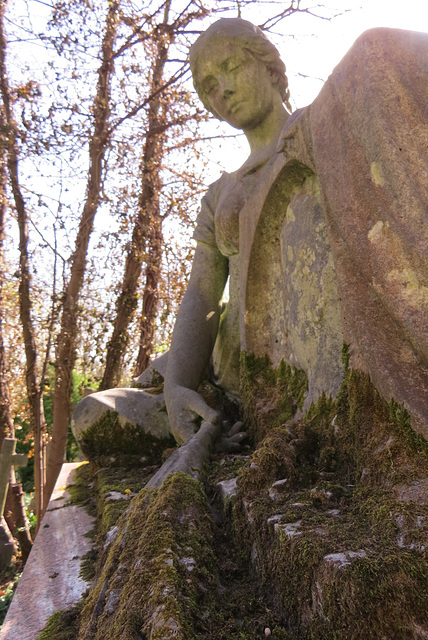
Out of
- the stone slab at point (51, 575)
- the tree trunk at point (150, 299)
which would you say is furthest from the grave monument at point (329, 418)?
the tree trunk at point (150, 299)

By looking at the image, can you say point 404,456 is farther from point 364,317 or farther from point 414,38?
point 414,38

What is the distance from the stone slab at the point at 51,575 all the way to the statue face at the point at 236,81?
7.11ft

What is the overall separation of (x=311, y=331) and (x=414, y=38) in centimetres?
101

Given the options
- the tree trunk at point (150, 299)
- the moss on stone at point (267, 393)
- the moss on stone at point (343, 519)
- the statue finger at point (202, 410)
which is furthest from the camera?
the tree trunk at point (150, 299)

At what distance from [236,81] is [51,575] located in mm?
2391

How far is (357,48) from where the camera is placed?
58.6 inches

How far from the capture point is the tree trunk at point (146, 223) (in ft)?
26.0

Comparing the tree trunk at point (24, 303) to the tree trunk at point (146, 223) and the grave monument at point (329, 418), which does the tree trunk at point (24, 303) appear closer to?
the tree trunk at point (146, 223)

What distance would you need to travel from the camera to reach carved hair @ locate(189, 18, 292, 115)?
253 centimetres

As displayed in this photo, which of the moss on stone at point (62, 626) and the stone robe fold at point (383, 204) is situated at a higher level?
the stone robe fold at point (383, 204)

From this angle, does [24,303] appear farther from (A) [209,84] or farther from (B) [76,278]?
(A) [209,84]

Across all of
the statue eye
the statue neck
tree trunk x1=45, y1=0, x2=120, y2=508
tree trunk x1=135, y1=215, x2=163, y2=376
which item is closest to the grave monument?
the statue neck

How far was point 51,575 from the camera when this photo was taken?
1.76 metres

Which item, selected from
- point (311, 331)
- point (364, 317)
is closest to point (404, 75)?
point (364, 317)
